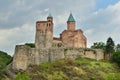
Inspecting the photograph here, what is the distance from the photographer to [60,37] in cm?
13300

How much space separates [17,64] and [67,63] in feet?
38.9

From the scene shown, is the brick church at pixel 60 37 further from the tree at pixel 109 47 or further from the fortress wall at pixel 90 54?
the tree at pixel 109 47

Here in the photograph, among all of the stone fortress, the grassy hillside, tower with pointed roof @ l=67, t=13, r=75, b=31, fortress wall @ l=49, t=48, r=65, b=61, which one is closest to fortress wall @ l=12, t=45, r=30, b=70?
the stone fortress

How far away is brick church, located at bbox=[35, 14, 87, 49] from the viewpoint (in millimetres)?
125375

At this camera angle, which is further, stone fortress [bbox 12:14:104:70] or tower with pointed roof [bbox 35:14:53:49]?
tower with pointed roof [bbox 35:14:53:49]

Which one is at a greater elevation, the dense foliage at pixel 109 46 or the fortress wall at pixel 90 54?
the dense foliage at pixel 109 46

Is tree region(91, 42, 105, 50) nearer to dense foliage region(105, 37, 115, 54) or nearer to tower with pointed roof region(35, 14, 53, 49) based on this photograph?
dense foliage region(105, 37, 115, 54)

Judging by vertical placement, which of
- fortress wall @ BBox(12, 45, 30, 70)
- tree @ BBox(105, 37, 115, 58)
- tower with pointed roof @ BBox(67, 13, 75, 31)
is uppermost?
tower with pointed roof @ BBox(67, 13, 75, 31)

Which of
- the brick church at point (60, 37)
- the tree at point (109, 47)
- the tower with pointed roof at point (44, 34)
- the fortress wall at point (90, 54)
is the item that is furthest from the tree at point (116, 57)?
the tower with pointed roof at point (44, 34)

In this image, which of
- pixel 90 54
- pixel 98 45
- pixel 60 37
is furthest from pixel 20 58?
pixel 98 45

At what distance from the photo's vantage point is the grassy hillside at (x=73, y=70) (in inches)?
4449

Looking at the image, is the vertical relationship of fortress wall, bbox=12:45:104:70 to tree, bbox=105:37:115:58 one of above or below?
below

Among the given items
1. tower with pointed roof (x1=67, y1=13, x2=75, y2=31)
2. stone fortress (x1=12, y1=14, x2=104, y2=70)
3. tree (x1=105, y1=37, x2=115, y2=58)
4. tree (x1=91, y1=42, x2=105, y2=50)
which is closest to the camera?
stone fortress (x1=12, y1=14, x2=104, y2=70)

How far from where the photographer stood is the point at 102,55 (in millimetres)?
128250
